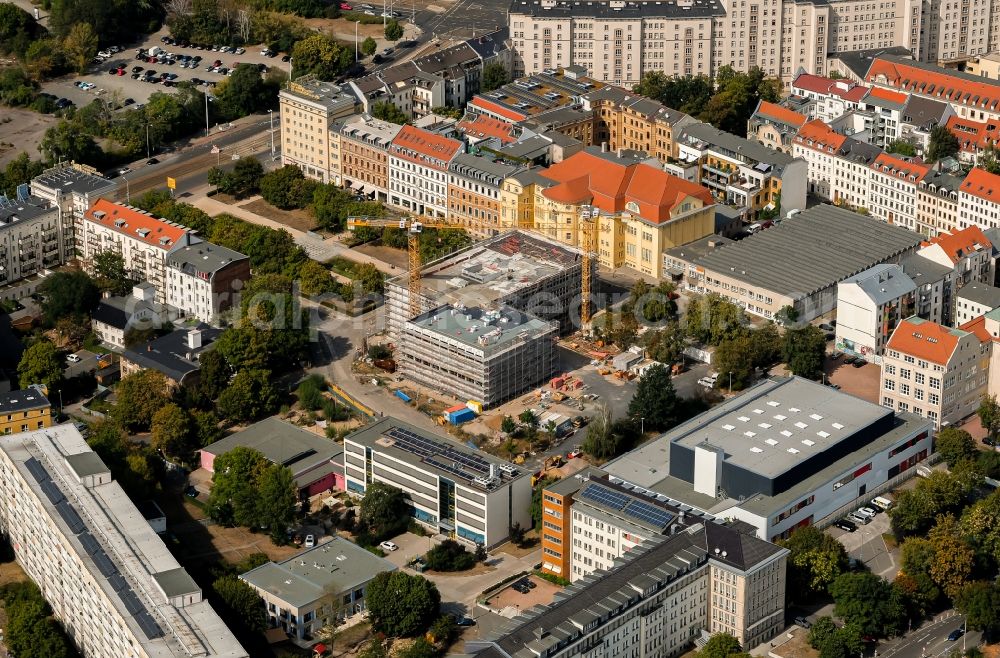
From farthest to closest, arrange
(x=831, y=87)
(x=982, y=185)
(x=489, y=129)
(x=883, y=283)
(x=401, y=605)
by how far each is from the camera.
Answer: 1. (x=831, y=87)
2. (x=489, y=129)
3. (x=982, y=185)
4. (x=883, y=283)
5. (x=401, y=605)

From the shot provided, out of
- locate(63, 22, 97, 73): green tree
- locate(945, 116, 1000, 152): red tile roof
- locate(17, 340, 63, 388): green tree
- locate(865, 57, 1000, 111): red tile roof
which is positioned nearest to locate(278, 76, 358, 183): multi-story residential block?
locate(63, 22, 97, 73): green tree

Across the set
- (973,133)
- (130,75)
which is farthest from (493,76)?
(973,133)

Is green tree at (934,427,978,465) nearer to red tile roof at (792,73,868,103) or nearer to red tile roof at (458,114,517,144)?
red tile roof at (792,73,868,103)

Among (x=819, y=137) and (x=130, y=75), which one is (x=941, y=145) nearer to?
(x=819, y=137)

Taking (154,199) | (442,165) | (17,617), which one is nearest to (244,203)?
(154,199)

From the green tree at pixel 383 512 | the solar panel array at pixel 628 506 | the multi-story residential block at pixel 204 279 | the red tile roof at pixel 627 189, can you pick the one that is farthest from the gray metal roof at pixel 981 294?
the multi-story residential block at pixel 204 279

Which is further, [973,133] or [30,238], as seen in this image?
[973,133]
